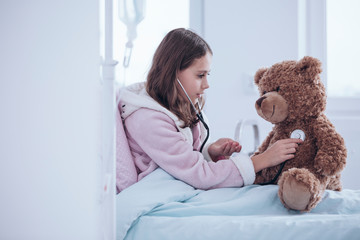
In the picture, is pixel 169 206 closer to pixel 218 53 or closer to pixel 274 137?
pixel 274 137

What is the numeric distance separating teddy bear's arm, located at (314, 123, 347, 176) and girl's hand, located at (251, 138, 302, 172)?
0.06 metres

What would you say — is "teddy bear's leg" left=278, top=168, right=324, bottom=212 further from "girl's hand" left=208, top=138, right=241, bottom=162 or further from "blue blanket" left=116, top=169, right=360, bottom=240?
"girl's hand" left=208, top=138, right=241, bottom=162

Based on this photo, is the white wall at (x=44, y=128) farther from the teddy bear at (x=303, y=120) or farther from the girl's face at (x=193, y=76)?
the teddy bear at (x=303, y=120)

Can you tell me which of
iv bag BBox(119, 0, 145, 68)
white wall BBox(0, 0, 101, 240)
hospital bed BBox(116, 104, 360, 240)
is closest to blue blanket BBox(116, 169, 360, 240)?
hospital bed BBox(116, 104, 360, 240)

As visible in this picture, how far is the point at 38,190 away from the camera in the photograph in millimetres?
790

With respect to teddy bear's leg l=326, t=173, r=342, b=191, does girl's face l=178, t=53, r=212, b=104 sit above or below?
above

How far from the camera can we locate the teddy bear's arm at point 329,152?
2.58 ft

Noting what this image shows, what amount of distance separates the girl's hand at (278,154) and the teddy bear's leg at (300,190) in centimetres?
10

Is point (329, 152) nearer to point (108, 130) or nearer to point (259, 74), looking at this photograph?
point (259, 74)

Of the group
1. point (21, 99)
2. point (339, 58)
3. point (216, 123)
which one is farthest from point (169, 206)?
point (339, 58)

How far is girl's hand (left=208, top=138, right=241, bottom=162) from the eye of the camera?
111cm

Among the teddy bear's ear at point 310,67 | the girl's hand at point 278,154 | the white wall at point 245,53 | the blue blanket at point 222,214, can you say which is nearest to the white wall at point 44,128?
the blue blanket at point 222,214

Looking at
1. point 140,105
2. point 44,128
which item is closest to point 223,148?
point 140,105

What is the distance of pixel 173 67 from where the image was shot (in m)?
1.06
